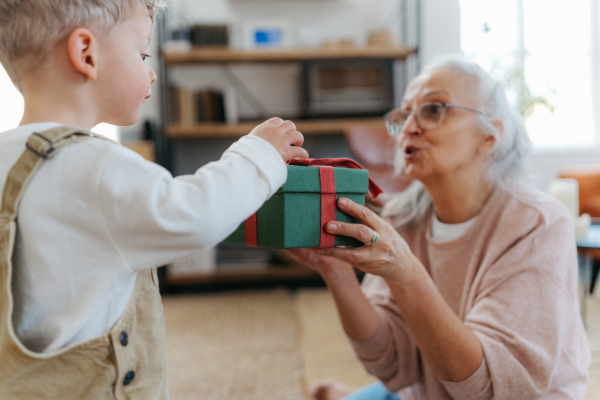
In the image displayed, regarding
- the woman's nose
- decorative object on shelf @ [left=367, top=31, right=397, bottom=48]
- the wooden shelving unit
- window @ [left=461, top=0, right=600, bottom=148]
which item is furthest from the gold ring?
window @ [left=461, top=0, right=600, bottom=148]

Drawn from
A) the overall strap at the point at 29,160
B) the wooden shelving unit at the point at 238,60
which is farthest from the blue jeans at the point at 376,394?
the wooden shelving unit at the point at 238,60

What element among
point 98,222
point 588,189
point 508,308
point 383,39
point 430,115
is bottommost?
point 588,189

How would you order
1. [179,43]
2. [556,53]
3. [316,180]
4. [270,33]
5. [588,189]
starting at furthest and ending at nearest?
[556,53] → [588,189] → [270,33] → [179,43] → [316,180]

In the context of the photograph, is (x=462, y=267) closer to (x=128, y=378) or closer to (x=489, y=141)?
(x=489, y=141)

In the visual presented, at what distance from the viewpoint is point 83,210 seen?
0.48m

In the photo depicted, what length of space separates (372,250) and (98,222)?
0.41 m

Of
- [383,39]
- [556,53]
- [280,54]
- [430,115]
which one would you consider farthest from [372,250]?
[556,53]

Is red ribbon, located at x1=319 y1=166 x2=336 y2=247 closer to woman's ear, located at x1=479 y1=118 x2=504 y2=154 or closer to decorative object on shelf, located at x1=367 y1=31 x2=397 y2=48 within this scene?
woman's ear, located at x1=479 y1=118 x2=504 y2=154

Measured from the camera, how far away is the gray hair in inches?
44.0

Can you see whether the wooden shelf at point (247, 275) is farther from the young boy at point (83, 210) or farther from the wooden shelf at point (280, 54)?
the young boy at point (83, 210)

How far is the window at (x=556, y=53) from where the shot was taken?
12.8 feet

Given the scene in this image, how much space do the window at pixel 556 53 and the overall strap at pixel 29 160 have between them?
3.79 meters

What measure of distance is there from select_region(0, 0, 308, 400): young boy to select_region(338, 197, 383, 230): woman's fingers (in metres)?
0.18

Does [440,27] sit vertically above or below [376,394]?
above
